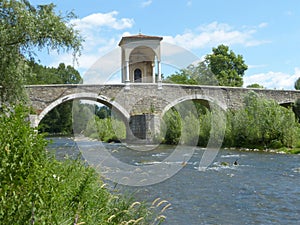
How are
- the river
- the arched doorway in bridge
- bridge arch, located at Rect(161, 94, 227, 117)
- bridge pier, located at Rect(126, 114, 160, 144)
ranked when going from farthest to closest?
the arched doorway in bridge < bridge arch, located at Rect(161, 94, 227, 117) < bridge pier, located at Rect(126, 114, 160, 144) < the river

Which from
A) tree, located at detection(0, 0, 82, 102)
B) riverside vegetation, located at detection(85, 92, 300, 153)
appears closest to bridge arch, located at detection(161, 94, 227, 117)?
riverside vegetation, located at detection(85, 92, 300, 153)

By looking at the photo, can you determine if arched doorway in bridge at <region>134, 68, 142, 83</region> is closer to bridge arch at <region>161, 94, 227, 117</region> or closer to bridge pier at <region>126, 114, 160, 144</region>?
bridge arch at <region>161, 94, 227, 117</region>

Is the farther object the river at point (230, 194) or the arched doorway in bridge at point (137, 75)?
the arched doorway in bridge at point (137, 75)

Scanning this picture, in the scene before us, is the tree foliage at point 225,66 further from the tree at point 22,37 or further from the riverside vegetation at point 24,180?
the riverside vegetation at point 24,180

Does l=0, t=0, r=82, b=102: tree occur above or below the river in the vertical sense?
above

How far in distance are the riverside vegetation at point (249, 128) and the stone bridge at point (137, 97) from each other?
359cm

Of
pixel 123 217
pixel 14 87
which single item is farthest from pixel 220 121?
pixel 123 217

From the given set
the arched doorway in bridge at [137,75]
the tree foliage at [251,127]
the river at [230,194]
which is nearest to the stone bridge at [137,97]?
the arched doorway in bridge at [137,75]

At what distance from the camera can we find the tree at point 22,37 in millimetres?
8656

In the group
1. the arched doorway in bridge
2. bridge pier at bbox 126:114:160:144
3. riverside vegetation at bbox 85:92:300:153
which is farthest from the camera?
the arched doorway in bridge

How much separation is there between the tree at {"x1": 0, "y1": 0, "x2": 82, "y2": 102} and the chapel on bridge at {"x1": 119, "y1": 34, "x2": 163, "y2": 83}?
679 inches

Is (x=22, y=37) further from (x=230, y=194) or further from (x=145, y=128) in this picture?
(x=145, y=128)

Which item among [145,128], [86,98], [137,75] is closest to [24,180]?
[145,128]

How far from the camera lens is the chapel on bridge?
28.2 m
